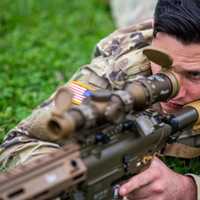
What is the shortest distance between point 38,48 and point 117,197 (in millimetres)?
3655

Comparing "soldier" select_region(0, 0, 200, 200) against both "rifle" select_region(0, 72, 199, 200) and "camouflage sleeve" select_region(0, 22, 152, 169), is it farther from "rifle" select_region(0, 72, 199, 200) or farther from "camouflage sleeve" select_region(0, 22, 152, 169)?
"rifle" select_region(0, 72, 199, 200)

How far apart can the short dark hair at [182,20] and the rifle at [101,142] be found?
39cm

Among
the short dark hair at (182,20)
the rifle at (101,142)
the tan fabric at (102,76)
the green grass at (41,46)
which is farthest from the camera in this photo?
the green grass at (41,46)

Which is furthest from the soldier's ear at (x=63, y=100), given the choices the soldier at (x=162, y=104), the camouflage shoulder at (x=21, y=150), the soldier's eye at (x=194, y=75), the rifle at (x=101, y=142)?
the soldier's eye at (x=194, y=75)

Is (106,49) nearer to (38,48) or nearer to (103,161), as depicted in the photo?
(103,161)

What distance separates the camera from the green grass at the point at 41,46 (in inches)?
201

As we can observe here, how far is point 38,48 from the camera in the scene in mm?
6527

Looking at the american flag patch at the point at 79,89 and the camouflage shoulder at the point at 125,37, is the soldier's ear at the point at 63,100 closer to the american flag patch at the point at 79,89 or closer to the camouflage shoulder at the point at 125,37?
the american flag patch at the point at 79,89

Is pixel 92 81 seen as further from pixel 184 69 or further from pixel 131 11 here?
pixel 131 11

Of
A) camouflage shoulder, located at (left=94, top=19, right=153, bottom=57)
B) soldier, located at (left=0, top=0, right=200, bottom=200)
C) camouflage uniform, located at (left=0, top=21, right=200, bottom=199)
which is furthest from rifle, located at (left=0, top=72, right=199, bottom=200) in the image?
camouflage shoulder, located at (left=94, top=19, right=153, bottom=57)

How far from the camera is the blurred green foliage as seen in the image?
521 centimetres

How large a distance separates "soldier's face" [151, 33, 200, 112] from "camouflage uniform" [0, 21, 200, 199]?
30cm

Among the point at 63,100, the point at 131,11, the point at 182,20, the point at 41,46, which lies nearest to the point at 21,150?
the point at 63,100

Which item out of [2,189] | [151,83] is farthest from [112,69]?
[2,189]
